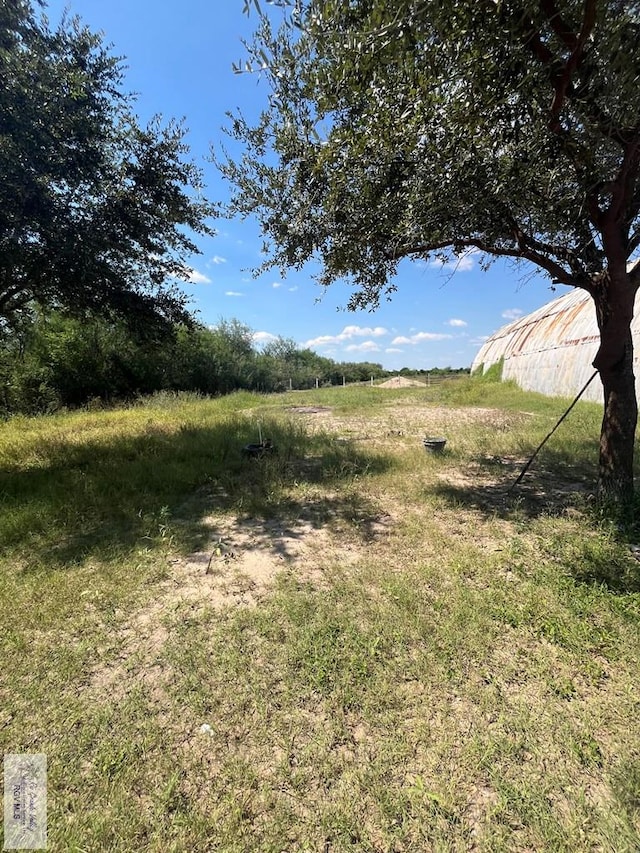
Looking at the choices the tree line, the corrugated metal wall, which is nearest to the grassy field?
the tree line

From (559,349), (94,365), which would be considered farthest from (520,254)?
(94,365)

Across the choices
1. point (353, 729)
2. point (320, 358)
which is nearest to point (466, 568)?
point (353, 729)

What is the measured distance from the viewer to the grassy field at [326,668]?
4.82 ft

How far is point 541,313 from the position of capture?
18703 millimetres

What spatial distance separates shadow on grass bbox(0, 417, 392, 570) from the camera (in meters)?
3.85

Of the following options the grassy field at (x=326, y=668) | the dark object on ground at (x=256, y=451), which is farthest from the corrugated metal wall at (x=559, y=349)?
the dark object on ground at (x=256, y=451)

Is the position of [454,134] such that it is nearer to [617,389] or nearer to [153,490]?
[617,389]

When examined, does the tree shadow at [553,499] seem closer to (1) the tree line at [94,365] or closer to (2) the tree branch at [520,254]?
(2) the tree branch at [520,254]

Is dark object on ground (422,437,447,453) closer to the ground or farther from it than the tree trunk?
closer to the ground

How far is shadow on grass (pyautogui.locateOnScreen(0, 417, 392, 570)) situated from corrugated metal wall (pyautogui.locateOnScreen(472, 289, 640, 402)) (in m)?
7.88

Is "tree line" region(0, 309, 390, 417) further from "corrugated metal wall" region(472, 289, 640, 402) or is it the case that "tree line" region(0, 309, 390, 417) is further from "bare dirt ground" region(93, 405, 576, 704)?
"corrugated metal wall" region(472, 289, 640, 402)

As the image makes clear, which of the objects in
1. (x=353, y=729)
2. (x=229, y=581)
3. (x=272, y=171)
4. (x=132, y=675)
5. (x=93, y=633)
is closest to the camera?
(x=353, y=729)

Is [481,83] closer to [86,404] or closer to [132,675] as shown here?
[132,675]

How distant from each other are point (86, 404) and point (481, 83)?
56.4 feet
